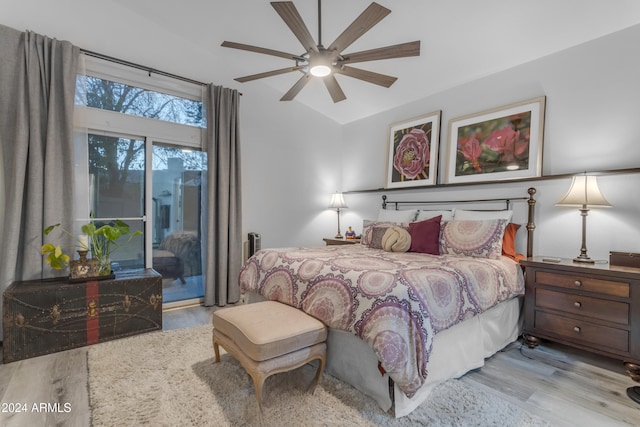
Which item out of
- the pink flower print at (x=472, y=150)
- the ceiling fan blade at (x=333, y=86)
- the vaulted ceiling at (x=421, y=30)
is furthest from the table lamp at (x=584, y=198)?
the ceiling fan blade at (x=333, y=86)

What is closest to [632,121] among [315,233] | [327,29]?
[327,29]

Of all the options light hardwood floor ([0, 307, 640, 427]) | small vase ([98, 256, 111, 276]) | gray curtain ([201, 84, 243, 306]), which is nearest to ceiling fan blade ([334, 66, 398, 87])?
gray curtain ([201, 84, 243, 306])

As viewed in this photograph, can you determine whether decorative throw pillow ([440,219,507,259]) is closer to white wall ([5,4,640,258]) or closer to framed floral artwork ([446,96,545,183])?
white wall ([5,4,640,258])

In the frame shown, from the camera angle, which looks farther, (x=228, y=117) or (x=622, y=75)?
(x=228, y=117)

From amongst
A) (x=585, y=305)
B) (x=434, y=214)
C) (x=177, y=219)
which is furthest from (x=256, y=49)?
(x=585, y=305)

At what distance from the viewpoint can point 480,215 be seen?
3.13 metres

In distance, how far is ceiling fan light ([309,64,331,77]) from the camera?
2176 mm

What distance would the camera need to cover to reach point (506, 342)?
2.62 m

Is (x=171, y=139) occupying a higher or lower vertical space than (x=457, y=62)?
lower

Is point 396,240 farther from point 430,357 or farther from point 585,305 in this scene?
point 585,305

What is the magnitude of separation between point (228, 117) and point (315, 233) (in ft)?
7.07

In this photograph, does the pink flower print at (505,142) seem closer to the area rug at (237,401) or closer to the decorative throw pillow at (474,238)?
the decorative throw pillow at (474,238)

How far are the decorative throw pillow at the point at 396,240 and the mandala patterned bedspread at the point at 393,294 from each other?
2.30ft

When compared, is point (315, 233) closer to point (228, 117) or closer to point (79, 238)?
point (228, 117)
